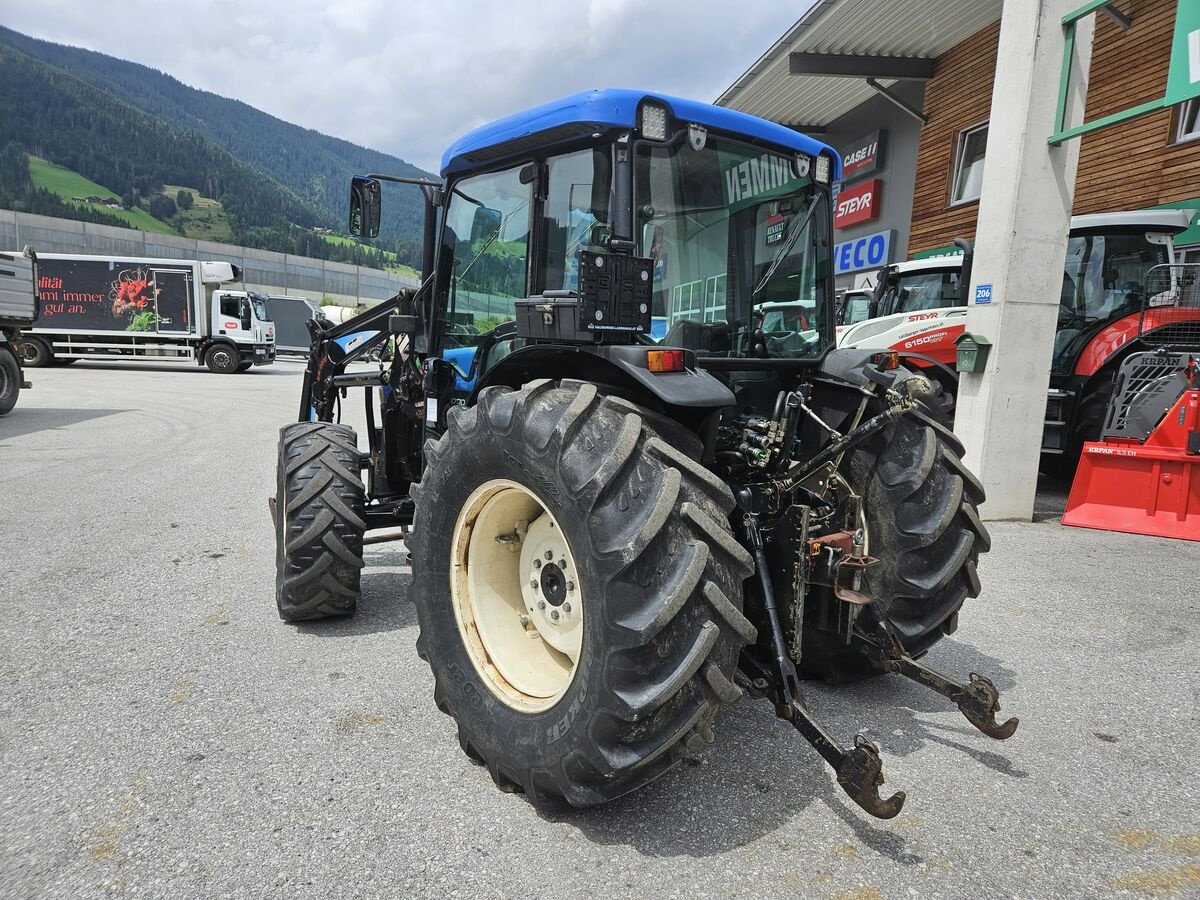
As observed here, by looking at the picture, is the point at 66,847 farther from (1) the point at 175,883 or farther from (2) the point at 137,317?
(2) the point at 137,317

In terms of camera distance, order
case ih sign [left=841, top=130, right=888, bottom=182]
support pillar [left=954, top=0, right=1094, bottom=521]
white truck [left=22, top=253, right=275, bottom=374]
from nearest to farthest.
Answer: support pillar [left=954, top=0, right=1094, bottom=521], case ih sign [left=841, top=130, right=888, bottom=182], white truck [left=22, top=253, right=275, bottom=374]

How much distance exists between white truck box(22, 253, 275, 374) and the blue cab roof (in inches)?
843

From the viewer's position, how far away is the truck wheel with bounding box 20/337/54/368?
21844 mm

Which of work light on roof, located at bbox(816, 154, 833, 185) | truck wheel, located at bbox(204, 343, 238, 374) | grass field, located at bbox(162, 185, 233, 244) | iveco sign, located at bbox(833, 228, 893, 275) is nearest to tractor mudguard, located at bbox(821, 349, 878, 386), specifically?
work light on roof, located at bbox(816, 154, 833, 185)

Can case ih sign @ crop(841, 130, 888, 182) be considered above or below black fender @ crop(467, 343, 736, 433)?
above

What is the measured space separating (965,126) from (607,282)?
43.5 ft

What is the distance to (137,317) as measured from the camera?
22.2 meters

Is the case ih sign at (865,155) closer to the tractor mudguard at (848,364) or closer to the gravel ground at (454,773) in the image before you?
the gravel ground at (454,773)

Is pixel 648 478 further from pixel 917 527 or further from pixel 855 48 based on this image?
pixel 855 48

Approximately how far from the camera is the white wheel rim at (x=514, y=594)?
258 cm

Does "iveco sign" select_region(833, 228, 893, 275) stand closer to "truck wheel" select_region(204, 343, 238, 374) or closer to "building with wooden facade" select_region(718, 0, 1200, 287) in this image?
"building with wooden facade" select_region(718, 0, 1200, 287)

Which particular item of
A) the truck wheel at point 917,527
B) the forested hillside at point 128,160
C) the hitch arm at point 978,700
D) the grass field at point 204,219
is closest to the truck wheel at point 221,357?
the truck wheel at point 917,527

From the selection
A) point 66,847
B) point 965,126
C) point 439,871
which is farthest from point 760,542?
point 965,126

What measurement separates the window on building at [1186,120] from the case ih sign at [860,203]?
6116mm
